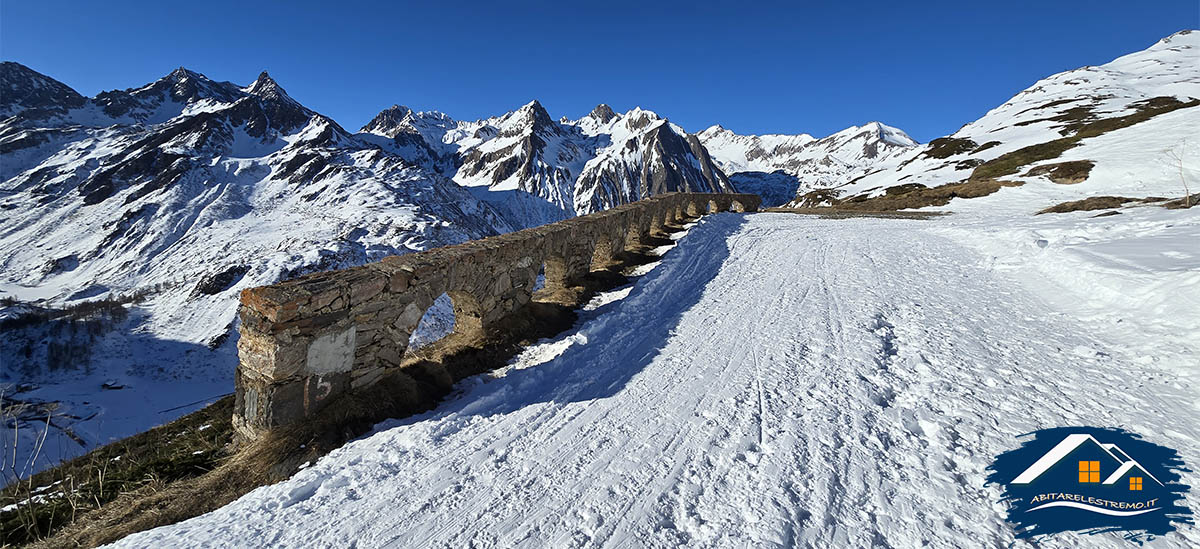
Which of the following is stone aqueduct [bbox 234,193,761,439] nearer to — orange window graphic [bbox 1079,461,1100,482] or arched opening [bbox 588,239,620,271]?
arched opening [bbox 588,239,620,271]

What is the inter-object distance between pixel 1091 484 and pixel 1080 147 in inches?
1841

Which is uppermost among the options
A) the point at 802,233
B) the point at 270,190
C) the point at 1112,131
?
the point at 270,190

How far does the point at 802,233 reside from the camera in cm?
1541

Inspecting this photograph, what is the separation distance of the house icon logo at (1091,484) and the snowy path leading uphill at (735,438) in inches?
4.7

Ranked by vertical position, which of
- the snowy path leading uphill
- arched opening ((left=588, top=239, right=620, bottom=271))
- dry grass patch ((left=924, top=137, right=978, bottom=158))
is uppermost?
dry grass patch ((left=924, top=137, right=978, bottom=158))

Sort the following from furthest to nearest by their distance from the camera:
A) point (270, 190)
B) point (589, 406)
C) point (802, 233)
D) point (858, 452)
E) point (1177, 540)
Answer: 1. point (270, 190)
2. point (802, 233)
3. point (589, 406)
4. point (858, 452)
5. point (1177, 540)

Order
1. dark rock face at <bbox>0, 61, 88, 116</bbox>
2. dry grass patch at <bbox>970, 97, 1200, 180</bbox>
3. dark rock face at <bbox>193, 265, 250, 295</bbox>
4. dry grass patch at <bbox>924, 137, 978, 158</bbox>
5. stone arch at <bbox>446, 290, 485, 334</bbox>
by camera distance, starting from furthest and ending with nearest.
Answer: dark rock face at <bbox>0, 61, 88, 116</bbox>
dark rock face at <bbox>193, 265, 250, 295</bbox>
dry grass patch at <bbox>924, 137, 978, 158</bbox>
dry grass patch at <bbox>970, 97, 1200, 180</bbox>
stone arch at <bbox>446, 290, 485, 334</bbox>

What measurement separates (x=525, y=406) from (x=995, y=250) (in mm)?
12546

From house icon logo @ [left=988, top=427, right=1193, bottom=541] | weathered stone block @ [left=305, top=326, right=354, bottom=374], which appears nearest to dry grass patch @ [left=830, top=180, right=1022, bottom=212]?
house icon logo @ [left=988, top=427, right=1193, bottom=541]

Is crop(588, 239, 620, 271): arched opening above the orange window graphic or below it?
above

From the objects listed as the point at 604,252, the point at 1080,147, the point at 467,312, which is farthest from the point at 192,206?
the point at 1080,147

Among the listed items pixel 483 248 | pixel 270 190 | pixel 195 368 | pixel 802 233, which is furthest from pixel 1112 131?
pixel 270 190

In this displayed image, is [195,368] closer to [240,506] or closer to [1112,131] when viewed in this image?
[240,506]

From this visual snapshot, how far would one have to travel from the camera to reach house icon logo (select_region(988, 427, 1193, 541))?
9.40 feet
